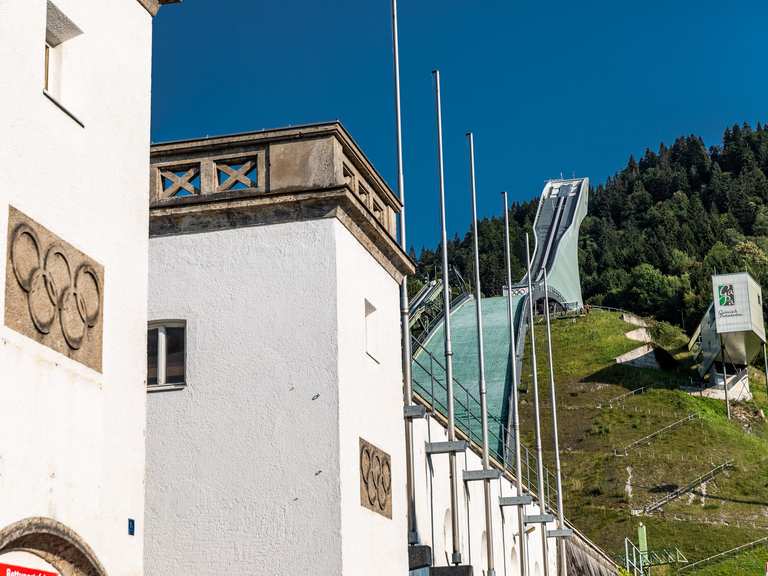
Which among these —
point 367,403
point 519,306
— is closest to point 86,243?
point 367,403

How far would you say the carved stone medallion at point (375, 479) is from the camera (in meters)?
17.5

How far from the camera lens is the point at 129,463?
39.4 feet

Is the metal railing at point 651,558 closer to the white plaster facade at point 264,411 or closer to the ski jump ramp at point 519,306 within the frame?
the ski jump ramp at point 519,306

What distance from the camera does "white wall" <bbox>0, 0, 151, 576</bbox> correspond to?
1043 cm

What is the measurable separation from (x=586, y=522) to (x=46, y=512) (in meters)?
61.1

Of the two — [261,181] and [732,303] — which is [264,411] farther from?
[732,303]

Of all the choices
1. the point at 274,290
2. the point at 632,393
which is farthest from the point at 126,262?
the point at 632,393

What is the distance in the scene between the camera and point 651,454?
80.4m

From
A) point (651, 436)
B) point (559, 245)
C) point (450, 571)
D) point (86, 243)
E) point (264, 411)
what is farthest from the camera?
point (559, 245)

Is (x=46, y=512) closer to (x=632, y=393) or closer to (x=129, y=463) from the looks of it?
(x=129, y=463)

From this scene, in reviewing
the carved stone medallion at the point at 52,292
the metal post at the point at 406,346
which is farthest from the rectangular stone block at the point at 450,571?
the carved stone medallion at the point at 52,292

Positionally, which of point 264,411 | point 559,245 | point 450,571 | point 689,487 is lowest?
point 450,571

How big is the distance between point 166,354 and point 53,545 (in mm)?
7310

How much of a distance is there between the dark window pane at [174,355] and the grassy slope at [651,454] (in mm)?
45099
